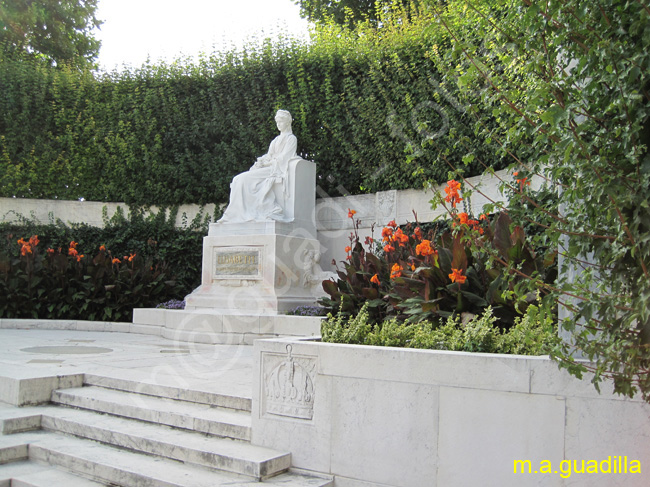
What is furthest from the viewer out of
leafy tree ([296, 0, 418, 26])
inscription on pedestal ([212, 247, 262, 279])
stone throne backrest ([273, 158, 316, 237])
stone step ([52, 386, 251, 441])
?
leafy tree ([296, 0, 418, 26])

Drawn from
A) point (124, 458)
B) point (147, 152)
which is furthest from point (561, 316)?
point (147, 152)

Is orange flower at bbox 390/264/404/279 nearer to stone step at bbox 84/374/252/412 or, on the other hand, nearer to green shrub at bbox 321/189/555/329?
green shrub at bbox 321/189/555/329

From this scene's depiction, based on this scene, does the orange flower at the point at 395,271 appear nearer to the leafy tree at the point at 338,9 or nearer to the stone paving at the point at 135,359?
the stone paving at the point at 135,359

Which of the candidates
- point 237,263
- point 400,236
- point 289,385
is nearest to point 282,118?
point 237,263

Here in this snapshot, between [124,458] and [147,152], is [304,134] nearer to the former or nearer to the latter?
[147,152]

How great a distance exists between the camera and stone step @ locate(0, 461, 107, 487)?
3429 mm

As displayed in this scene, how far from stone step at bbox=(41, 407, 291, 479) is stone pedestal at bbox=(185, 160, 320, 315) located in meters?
3.94

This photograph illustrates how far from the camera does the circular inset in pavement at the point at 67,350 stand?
6418 mm

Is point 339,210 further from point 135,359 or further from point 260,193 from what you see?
point 135,359

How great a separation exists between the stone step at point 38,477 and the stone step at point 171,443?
1.12 ft

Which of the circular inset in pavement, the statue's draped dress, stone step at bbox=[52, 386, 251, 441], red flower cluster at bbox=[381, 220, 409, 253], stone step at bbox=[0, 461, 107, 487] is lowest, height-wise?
stone step at bbox=[0, 461, 107, 487]

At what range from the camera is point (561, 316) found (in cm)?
302

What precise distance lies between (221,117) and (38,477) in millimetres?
10194

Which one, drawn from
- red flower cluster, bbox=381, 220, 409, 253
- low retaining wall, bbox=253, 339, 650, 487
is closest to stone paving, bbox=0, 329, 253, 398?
low retaining wall, bbox=253, 339, 650, 487
